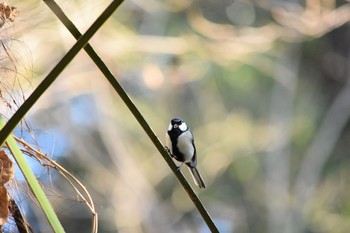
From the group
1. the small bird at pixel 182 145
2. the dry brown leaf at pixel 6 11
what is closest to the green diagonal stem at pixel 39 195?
the dry brown leaf at pixel 6 11

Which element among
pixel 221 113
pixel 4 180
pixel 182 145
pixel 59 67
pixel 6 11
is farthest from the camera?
pixel 221 113

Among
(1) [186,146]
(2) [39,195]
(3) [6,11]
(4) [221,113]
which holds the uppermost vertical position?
(4) [221,113]

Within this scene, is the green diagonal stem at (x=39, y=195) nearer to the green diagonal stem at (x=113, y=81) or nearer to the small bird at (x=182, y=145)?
the green diagonal stem at (x=113, y=81)

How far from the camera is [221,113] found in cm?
532

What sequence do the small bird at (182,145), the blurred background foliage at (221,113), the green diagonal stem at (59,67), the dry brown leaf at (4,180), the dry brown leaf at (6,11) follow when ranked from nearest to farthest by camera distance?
the green diagonal stem at (59,67)
the dry brown leaf at (4,180)
the dry brown leaf at (6,11)
the small bird at (182,145)
the blurred background foliage at (221,113)

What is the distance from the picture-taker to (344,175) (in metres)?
5.26

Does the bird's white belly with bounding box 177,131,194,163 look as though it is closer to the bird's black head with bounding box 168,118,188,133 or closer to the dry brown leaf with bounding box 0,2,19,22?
the bird's black head with bounding box 168,118,188,133

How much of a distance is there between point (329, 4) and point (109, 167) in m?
1.63

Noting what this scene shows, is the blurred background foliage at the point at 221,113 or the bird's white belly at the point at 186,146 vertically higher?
the blurred background foliage at the point at 221,113

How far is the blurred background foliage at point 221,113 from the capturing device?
15.7 ft

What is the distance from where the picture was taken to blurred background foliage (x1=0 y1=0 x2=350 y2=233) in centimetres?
479

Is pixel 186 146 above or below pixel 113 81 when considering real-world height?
above

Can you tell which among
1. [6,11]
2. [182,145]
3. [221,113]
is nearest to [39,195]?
[6,11]

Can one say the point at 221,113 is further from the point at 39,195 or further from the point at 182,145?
the point at 39,195
